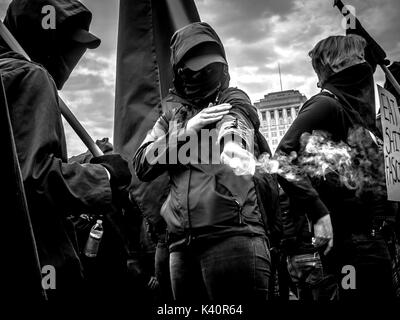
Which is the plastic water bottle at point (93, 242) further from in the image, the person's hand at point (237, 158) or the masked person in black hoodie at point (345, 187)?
the person's hand at point (237, 158)

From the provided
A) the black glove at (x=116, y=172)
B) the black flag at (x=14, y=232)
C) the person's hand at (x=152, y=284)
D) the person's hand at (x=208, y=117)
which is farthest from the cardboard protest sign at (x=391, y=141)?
the person's hand at (x=152, y=284)

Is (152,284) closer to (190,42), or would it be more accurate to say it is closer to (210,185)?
(210,185)

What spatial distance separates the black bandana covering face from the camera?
108 inches

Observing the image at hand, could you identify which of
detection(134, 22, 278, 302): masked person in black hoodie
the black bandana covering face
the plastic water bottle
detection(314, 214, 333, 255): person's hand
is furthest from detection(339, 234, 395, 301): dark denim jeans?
the plastic water bottle

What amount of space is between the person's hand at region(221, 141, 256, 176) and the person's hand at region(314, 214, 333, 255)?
1.85 ft

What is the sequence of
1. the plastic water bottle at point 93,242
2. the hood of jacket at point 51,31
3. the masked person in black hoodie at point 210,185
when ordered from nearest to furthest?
the hood of jacket at point 51,31 → the masked person in black hoodie at point 210,185 → the plastic water bottle at point 93,242

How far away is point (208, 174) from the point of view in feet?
8.07

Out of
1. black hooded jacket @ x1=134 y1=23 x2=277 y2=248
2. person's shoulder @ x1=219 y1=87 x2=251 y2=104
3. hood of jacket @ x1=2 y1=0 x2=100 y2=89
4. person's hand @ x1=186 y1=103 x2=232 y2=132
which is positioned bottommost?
black hooded jacket @ x1=134 y1=23 x2=277 y2=248

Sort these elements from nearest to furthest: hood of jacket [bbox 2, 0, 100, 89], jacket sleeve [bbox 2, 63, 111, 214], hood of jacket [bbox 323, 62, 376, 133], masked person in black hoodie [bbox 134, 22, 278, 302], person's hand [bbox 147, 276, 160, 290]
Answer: jacket sleeve [bbox 2, 63, 111, 214] → hood of jacket [bbox 2, 0, 100, 89] → masked person in black hoodie [bbox 134, 22, 278, 302] → hood of jacket [bbox 323, 62, 376, 133] → person's hand [bbox 147, 276, 160, 290]

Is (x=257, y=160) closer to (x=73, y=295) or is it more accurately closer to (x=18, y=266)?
(x=73, y=295)

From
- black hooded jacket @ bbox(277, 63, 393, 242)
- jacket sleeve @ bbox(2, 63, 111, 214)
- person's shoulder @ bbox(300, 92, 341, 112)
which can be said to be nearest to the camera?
jacket sleeve @ bbox(2, 63, 111, 214)

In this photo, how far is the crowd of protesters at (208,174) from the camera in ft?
5.75

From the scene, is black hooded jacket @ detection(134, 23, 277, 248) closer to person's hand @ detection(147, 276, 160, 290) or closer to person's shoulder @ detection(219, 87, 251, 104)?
person's shoulder @ detection(219, 87, 251, 104)

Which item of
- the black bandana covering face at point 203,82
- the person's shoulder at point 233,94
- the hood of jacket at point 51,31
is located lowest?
the person's shoulder at point 233,94
